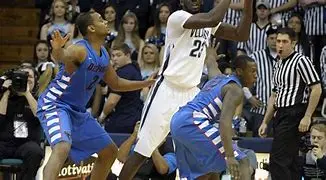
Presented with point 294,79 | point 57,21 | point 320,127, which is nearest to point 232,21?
point 57,21

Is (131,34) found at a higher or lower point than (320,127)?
Answer: higher

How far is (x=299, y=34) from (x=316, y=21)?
326 millimetres

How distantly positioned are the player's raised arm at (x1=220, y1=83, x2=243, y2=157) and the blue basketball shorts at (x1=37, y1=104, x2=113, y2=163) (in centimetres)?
134

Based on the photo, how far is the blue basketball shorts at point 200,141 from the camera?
7766 mm

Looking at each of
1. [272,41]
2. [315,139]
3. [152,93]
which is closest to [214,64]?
[152,93]

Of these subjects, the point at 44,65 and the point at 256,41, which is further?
the point at 256,41

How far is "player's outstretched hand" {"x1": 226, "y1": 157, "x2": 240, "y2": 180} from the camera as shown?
7.39m

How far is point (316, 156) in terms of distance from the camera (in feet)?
34.2

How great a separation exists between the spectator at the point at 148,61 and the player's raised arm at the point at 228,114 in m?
4.94

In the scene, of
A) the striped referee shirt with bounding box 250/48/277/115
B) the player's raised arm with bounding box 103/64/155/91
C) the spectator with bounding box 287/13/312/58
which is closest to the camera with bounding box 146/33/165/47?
the striped referee shirt with bounding box 250/48/277/115

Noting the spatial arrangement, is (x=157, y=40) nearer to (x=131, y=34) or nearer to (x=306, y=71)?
(x=131, y=34)

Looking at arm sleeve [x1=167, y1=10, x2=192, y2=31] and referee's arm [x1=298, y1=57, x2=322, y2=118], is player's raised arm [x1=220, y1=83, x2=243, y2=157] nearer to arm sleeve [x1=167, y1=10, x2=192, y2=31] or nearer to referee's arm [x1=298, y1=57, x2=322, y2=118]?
arm sleeve [x1=167, y1=10, x2=192, y2=31]

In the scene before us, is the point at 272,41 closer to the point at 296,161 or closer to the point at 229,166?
the point at 296,161

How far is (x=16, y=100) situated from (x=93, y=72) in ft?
7.46
